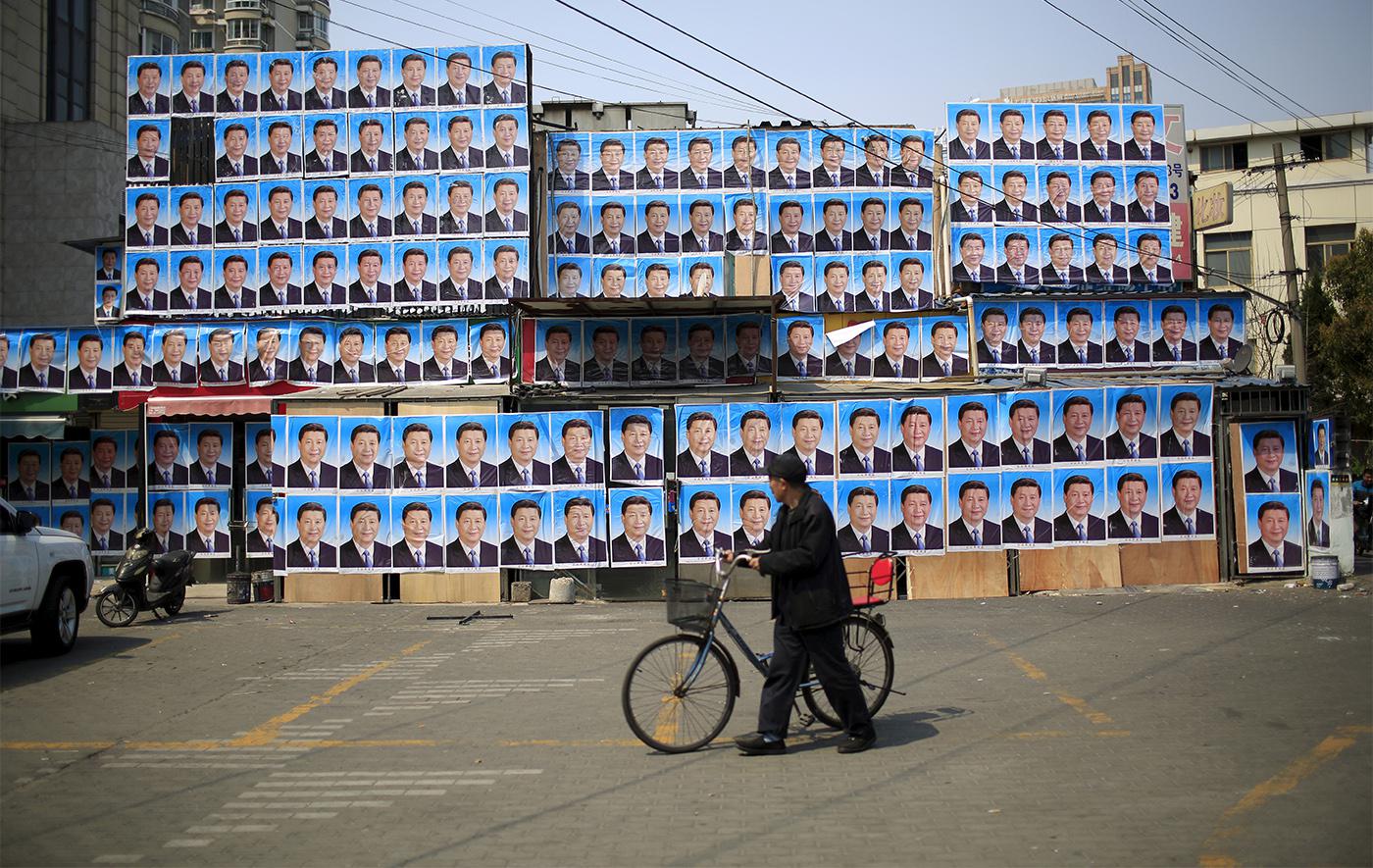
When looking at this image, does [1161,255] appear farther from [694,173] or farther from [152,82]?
[152,82]

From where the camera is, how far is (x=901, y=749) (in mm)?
7676

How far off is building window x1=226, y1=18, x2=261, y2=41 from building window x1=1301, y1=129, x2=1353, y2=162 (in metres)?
91.9

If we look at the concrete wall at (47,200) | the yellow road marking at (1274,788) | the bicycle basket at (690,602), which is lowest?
the yellow road marking at (1274,788)

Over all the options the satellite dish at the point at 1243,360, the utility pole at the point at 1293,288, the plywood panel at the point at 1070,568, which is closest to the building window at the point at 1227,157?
the utility pole at the point at 1293,288

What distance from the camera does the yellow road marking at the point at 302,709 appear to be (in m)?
8.42

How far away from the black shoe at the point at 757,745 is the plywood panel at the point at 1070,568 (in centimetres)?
1028

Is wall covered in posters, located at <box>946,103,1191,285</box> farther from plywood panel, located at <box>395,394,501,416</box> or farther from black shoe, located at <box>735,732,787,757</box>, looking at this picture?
black shoe, located at <box>735,732,787,757</box>

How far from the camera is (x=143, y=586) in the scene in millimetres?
15195

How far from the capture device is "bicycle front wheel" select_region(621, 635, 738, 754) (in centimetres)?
771

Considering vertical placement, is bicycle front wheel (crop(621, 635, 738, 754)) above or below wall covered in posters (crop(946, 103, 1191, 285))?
below

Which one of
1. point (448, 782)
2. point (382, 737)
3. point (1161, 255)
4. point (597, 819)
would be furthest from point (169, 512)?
point (1161, 255)

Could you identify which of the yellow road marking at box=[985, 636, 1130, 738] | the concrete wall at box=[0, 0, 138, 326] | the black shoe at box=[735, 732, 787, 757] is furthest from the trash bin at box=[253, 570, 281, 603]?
the concrete wall at box=[0, 0, 138, 326]

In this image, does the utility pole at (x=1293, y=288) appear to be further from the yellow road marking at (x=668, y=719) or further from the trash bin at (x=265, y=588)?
the trash bin at (x=265, y=588)

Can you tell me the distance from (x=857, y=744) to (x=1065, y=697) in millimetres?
2527
